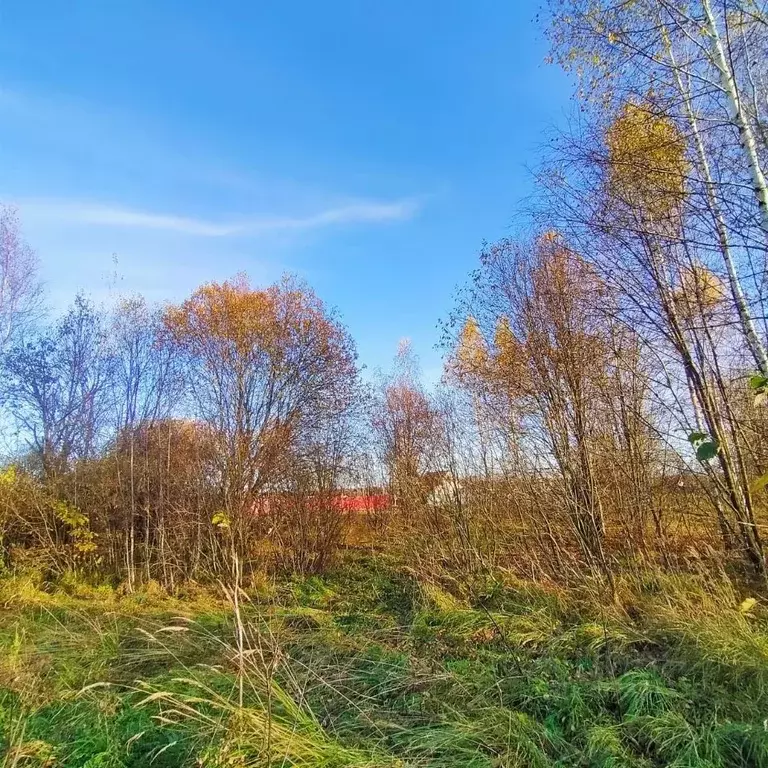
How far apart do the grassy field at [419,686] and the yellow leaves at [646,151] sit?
4.11 m

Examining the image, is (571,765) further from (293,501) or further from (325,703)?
(293,501)

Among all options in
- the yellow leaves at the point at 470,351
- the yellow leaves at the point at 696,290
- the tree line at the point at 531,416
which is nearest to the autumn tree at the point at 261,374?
the tree line at the point at 531,416

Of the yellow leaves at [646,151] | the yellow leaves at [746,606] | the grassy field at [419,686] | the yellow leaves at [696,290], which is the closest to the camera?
the grassy field at [419,686]

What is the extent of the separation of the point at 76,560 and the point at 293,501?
153 inches

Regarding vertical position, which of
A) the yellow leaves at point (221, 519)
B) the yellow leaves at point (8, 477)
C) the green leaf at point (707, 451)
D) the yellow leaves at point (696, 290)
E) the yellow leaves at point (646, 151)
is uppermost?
the yellow leaves at point (646, 151)

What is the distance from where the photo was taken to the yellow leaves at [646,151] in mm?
4707

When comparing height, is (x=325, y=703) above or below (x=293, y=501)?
below

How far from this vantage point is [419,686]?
3.32 m

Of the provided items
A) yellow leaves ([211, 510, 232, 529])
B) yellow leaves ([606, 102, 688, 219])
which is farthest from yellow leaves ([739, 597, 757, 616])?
yellow leaves ([211, 510, 232, 529])

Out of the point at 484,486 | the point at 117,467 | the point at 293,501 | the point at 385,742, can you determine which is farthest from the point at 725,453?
the point at 117,467

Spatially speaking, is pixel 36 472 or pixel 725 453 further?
pixel 36 472

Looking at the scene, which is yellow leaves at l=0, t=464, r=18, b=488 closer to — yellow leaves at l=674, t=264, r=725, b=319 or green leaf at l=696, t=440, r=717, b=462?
green leaf at l=696, t=440, r=717, b=462

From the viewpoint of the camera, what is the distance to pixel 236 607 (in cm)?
207

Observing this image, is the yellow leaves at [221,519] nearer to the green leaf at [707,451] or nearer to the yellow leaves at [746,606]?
the green leaf at [707,451]
